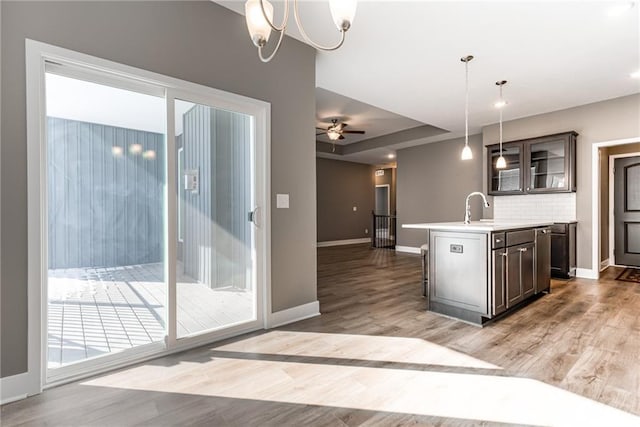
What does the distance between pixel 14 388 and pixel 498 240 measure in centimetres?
377

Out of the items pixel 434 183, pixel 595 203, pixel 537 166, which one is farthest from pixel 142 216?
pixel 434 183

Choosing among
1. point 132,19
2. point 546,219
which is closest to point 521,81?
point 546,219

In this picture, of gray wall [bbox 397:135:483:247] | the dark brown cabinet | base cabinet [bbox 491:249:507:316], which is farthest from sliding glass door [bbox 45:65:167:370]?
gray wall [bbox 397:135:483:247]

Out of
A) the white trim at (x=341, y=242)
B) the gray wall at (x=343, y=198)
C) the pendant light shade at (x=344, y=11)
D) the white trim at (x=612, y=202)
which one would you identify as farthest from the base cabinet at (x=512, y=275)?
the gray wall at (x=343, y=198)

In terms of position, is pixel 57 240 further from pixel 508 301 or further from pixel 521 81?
pixel 521 81

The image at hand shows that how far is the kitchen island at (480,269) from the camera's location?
9.58ft

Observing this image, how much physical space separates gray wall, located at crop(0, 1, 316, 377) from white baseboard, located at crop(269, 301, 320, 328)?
59mm

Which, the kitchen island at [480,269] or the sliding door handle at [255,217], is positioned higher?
the sliding door handle at [255,217]

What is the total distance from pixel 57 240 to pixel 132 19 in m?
1.60

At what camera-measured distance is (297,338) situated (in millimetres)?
2674

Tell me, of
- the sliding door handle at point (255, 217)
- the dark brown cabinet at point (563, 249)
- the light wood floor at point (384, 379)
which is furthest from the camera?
the dark brown cabinet at point (563, 249)

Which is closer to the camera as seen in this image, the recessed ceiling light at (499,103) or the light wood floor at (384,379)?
the light wood floor at (384,379)

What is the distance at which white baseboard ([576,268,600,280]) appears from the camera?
4957mm

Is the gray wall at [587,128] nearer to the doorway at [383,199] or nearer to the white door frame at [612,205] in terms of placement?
the white door frame at [612,205]
